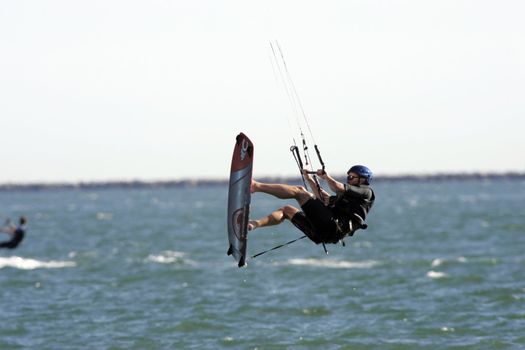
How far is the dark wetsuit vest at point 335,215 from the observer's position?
50.9 feet

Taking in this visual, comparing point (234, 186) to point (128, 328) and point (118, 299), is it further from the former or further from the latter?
point (118, 299)

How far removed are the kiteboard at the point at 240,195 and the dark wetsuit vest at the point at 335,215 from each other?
0.79m

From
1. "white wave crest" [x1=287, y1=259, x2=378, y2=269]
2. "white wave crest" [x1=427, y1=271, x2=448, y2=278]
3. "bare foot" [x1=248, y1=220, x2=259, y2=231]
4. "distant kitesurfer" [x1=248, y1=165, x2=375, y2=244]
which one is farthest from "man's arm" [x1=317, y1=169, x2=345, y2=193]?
"white wave crest" [x1=287, y1=259, x2=378, y2=269]

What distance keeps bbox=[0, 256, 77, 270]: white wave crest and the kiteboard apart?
26031 mm

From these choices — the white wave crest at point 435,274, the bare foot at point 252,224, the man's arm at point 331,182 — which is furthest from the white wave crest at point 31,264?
the man's arm at point 331,182

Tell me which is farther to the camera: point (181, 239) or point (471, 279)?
point (181, 239)

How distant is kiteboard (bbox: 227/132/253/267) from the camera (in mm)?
15758

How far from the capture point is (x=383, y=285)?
33469 mm

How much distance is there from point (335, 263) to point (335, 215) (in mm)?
26315

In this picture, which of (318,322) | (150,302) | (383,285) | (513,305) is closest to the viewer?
(318,322)

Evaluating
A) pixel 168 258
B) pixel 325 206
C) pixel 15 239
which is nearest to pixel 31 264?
pixel 168 258

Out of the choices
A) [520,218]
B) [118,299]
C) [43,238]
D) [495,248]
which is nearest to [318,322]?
[118,299]

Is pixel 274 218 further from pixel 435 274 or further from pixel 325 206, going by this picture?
pixel 435 274

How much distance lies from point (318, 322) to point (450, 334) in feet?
11.6
